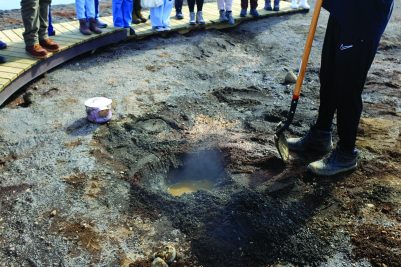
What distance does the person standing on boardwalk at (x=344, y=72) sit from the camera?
9.31 ft

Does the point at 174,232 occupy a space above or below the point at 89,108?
below

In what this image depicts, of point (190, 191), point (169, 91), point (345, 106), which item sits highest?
point (345, 106)

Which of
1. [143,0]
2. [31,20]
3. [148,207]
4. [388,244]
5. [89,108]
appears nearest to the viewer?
[388,244]

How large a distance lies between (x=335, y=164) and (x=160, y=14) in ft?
15.1

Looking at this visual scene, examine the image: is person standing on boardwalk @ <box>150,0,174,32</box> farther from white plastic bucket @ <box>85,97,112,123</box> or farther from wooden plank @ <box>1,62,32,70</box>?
white plastic bucket @ <box>85,97,112,123</box>

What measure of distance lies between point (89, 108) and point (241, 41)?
3.90 m

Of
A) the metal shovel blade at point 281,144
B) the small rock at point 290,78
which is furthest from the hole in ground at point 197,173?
the small rock at point 290,78

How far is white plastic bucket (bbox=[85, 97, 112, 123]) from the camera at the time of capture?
4.15 meters

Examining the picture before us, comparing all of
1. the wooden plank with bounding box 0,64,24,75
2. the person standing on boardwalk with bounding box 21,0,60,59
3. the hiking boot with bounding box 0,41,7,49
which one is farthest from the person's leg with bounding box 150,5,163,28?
the wooden plank with bounding box 0,64,24,75

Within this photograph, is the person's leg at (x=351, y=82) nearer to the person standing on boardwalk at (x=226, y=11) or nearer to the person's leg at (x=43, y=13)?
the person's leg at (x=43, y=13)

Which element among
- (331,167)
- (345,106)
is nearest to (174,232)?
(331,167)

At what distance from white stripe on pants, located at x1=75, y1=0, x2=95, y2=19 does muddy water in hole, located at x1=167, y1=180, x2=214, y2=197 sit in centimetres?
366

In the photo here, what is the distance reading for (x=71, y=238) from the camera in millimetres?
2783

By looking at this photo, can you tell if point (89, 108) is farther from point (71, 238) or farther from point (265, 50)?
point (265, 50)
